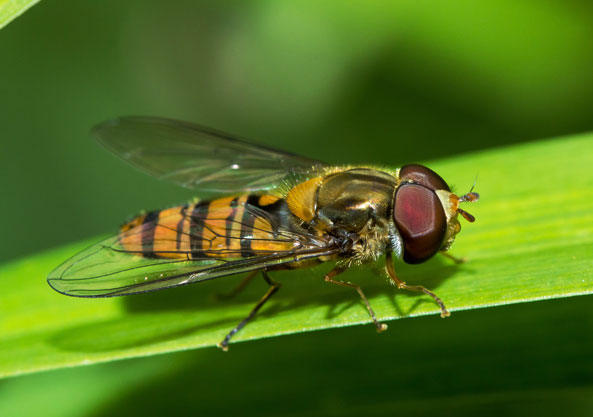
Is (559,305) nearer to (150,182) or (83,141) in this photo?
(150,182)

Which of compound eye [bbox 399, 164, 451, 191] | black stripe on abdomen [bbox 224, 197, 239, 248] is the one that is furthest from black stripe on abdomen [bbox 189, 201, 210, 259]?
compound eye [bbox 399, 164, 451, 191]

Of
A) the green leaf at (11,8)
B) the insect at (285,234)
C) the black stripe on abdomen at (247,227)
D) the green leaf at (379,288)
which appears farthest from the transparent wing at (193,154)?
the green leaf at (11,8)

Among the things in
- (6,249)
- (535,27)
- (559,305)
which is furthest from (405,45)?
(6,249)

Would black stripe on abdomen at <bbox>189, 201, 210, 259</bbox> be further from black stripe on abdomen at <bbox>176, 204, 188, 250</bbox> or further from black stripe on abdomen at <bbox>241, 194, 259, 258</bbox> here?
black stripe on abdomen at <bbox>241, 194, 259, 258</bbox>

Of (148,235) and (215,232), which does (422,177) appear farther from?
(148,235)

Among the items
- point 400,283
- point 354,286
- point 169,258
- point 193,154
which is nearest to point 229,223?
point 169,258

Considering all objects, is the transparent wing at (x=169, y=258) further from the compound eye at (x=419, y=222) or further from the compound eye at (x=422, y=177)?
the compound eye at (x=422, y=177)
